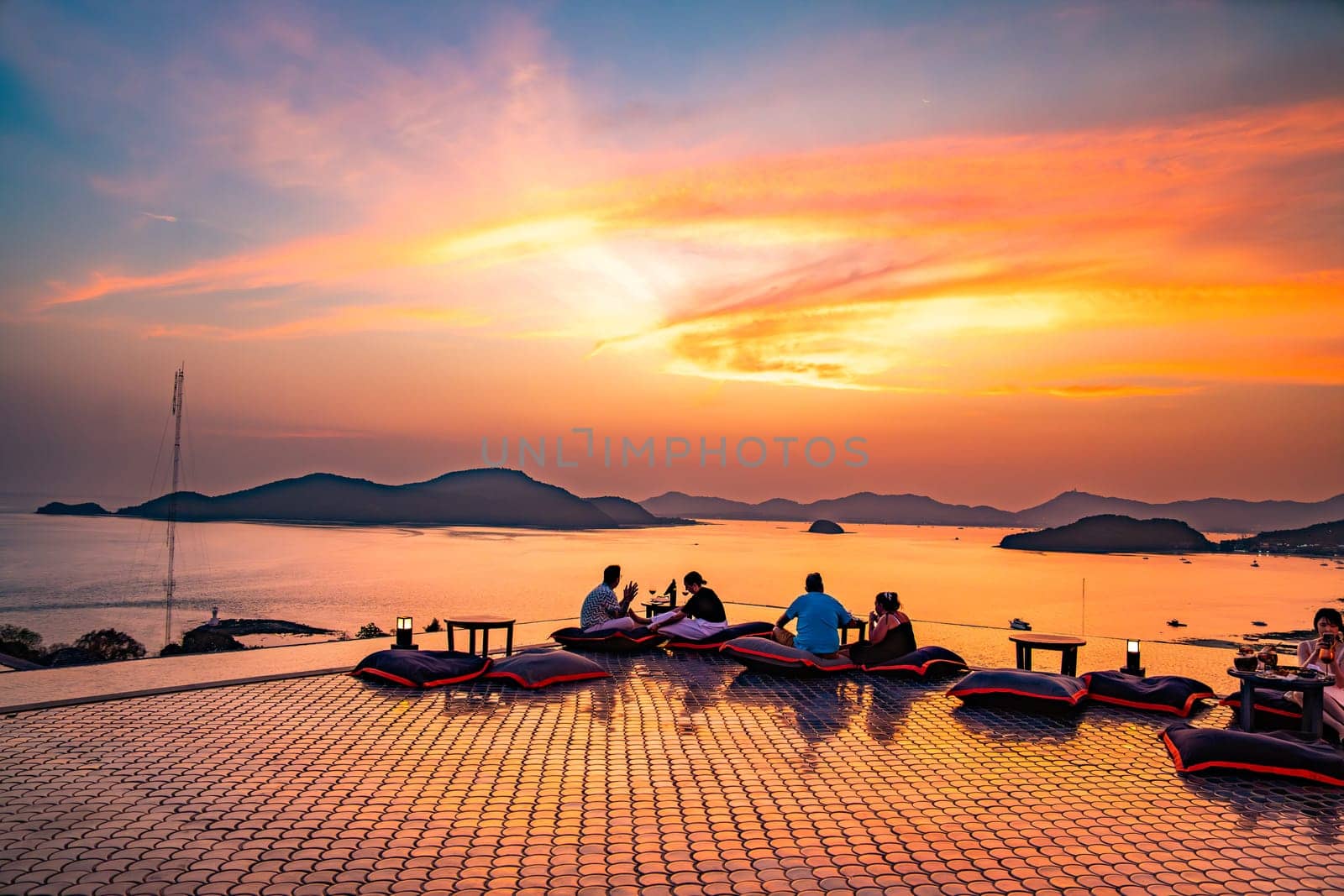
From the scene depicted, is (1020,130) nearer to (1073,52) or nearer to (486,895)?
(1073,52)

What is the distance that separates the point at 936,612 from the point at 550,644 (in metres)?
35.9

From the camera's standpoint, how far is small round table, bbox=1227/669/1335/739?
19.6ft

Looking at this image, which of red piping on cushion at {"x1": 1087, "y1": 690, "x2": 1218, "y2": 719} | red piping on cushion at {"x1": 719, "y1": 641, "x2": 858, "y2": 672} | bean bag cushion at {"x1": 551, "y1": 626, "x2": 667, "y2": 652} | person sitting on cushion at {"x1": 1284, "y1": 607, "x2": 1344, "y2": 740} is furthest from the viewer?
bean bag cushion at {"x1": 551, "y1": 626, "x2": 667, "y2": 652}

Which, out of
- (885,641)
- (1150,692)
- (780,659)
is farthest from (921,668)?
(1150,692)

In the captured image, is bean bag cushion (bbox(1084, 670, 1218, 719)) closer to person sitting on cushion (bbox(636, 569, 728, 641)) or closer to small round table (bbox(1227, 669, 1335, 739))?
small round table (bbox(1227, 669, 1335, 739))

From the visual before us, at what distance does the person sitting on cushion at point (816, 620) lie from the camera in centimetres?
881

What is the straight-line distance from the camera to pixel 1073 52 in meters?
12.4

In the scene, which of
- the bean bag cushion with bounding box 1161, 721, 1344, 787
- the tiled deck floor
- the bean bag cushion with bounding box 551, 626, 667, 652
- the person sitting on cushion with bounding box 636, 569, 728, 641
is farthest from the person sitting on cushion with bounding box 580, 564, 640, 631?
the bean bag cushion with bounding box 1161, 721, 1344, 787

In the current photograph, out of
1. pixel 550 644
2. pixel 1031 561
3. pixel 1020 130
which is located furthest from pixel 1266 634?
pixel 1031 561

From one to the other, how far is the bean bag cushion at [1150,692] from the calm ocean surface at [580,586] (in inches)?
226

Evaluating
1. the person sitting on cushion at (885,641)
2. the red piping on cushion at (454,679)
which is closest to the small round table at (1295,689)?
the person sitting on cushion at (885,641)

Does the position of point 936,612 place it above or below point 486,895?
below

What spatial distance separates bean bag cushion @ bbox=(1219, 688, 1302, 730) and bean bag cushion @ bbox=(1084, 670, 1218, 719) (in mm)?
382

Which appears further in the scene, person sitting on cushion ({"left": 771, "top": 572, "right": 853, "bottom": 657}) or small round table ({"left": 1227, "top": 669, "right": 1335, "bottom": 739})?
person sitting on cushion ({"left": 771, "top": 572, "right": 853, "bottom": 657})
